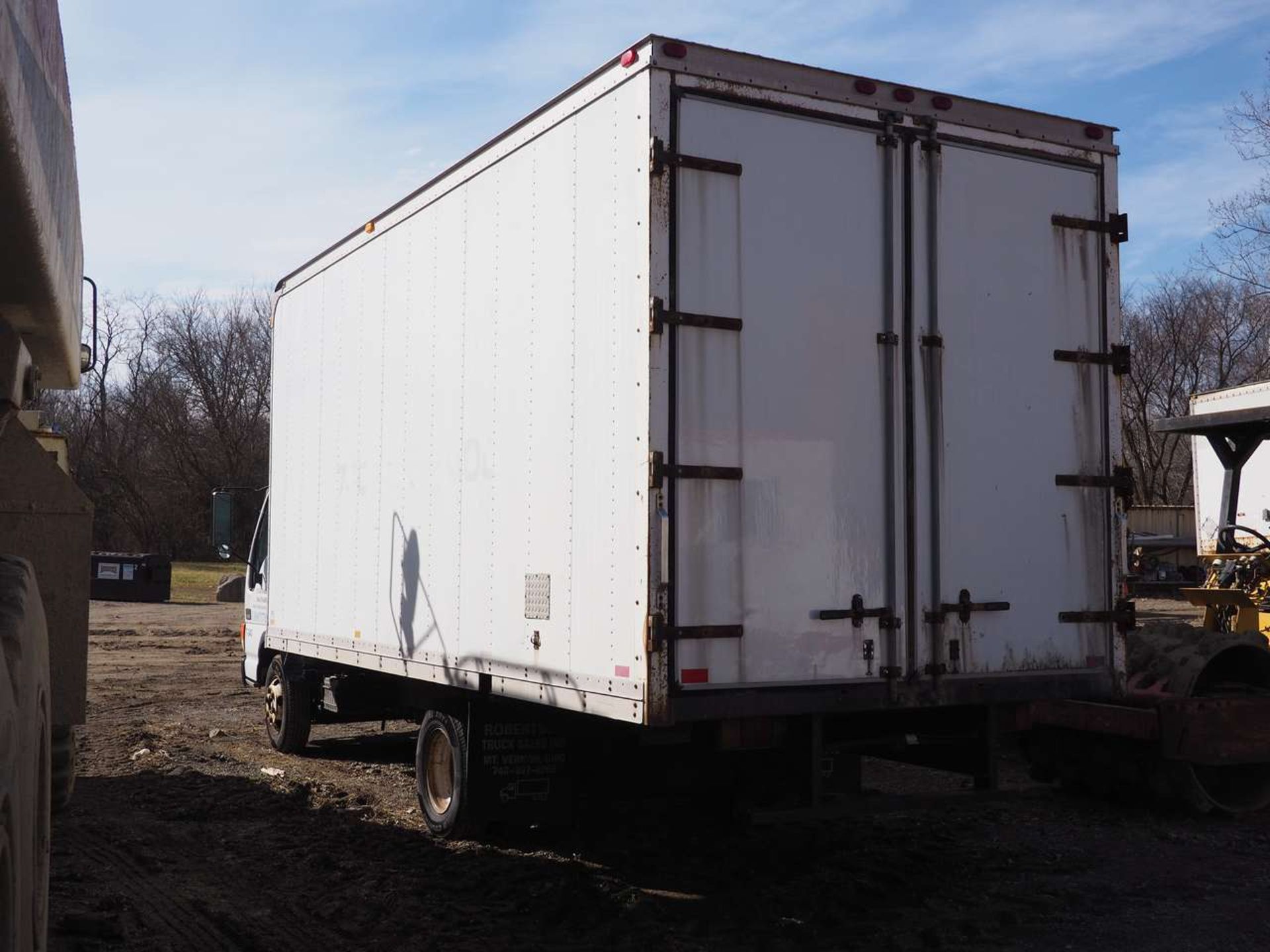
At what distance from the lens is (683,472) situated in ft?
18.8

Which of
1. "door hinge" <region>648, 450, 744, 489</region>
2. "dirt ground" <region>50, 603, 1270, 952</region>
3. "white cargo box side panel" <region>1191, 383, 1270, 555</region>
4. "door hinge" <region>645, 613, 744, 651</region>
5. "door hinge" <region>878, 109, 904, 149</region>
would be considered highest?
"door hinge" <region>878, 109, 904, 149</region>

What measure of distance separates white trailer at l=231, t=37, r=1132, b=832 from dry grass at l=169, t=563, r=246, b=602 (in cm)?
2505

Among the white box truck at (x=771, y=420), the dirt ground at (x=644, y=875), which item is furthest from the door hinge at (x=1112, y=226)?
the dirt ground at (x=644, y=875)

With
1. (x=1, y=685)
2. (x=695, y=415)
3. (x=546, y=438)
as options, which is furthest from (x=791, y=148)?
(x=1, y=685)

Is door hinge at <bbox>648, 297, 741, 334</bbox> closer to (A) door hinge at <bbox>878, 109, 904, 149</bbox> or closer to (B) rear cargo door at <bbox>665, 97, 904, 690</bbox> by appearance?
(B) rear cargo door at <bbox>665, 97, 904, 690</bbox>

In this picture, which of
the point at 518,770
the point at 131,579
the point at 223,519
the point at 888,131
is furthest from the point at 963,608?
the point at 131,579

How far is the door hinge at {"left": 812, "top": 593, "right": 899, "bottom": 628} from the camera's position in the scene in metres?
6.08

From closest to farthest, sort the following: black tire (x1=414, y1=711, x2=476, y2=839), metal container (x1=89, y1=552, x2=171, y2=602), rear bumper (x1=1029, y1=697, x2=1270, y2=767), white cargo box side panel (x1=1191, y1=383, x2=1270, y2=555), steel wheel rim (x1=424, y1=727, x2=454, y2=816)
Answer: black tire (x1=414, y1=711, x2=476, y2=839)
steel wheel rim (x1=424, y1=727, x2=454, y2=816)
rear bumper (x1=1029, y1=697, x2=1270, y2=767)
white cargo box side panel (x1=1191, y1=383, x2=1270, y2=555)
metal container (x1=89, y1=552, x2=171, y2=602)

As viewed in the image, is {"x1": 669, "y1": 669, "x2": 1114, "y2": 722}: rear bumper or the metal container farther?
the metal container

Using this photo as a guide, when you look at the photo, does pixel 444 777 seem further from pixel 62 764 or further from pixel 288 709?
pixel 62 764

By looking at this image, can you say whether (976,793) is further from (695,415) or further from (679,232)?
(679,232)

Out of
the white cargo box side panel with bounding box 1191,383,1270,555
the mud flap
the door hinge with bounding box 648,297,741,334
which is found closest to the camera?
the door hinge with bounding box 648,297,741,334

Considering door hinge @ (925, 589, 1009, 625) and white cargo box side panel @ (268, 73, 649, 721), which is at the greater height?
white cargo box side panel @ (268, 73, 649, 721)

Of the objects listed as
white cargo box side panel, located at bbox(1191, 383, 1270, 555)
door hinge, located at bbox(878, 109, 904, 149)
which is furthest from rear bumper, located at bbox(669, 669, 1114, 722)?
white cargo box side panel, located at bbox(1191, 383, 1270, 555)
